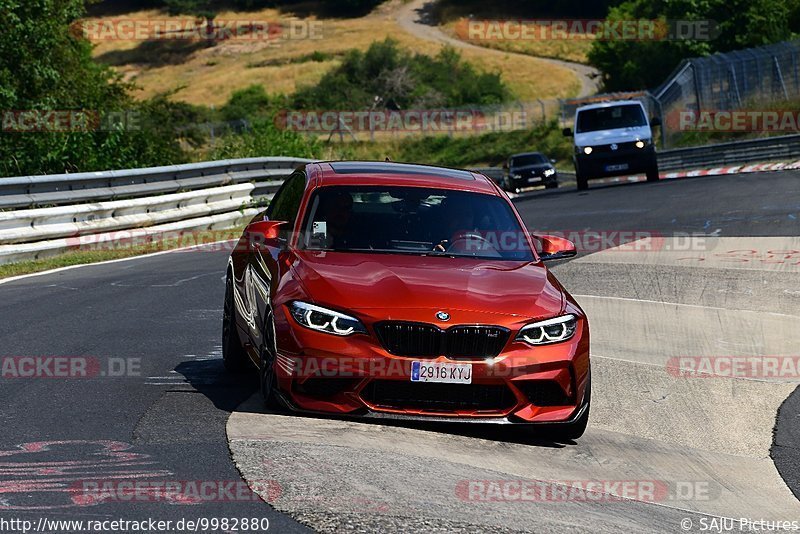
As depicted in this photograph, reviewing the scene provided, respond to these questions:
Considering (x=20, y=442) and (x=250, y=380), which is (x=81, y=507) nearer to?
(x=20, y=442)

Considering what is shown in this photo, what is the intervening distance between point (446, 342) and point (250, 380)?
2226mm

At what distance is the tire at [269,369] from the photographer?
24.6 feet

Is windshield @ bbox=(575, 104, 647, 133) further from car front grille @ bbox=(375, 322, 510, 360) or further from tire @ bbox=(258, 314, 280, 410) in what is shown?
car front grille @ bbox=(375, 322, 510, 360)

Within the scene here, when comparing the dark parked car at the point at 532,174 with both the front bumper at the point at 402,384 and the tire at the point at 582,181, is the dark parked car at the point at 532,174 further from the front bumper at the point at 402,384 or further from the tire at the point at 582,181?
the front bumper at the point at 402,384

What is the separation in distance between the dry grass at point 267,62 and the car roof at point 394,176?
3460 inches

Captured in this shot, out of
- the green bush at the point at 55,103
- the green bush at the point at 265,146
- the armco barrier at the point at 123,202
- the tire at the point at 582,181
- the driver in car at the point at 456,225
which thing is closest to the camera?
the driver in car at the point at 456,225

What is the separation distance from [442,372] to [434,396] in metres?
0.17

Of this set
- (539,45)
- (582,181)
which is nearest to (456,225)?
(582,181)

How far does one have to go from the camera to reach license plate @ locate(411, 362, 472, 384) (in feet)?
23.6

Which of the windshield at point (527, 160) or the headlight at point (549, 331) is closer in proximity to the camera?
the headlight at point (549, 331)

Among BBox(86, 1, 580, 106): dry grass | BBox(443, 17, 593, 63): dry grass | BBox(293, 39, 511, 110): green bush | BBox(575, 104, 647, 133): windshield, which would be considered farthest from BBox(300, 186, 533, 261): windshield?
BBox(443, 17, 593, 63): dry grass

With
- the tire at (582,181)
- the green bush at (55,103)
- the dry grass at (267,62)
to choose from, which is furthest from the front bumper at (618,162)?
the dry grass at (267,62)

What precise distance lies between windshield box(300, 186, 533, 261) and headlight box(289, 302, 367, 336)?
1.04 m

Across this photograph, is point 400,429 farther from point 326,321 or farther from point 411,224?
point 411,224
